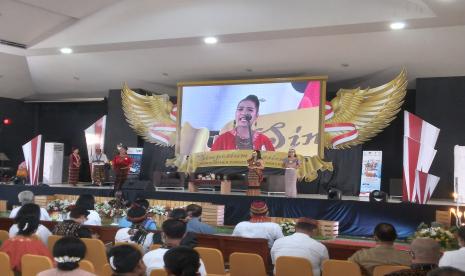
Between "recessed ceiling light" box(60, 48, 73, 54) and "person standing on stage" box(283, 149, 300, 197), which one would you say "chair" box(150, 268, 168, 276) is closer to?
"person standing on stage" box(283, 149, 300, 197)

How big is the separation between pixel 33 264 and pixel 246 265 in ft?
5.31

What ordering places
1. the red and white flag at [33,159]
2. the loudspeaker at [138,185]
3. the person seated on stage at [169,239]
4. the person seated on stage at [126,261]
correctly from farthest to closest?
the red and white flag at [33,159] → the loudspeaker at [138,185] → the person seated on stage at [169,239] → the person seated on stage at [126,261]

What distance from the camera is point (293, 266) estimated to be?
398 centimetres

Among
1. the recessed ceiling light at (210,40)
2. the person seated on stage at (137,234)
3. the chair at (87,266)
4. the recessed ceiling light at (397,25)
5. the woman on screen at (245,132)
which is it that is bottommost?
the chair at (87,266)

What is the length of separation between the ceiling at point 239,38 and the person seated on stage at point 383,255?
4.88 meters

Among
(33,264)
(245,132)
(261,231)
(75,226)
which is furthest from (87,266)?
(245,132)

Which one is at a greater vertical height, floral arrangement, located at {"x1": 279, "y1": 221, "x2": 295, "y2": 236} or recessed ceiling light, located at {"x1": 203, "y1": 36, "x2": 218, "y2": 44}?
recessed ceiling light, located at {"x1": 203, "y1": 36, "x2": 218, "y2": 44}

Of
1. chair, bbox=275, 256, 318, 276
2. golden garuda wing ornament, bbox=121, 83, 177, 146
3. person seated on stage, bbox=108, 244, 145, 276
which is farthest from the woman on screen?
person seated on stage, bbox=108, 244, 145, 276

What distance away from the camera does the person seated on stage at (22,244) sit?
4156 millimetres

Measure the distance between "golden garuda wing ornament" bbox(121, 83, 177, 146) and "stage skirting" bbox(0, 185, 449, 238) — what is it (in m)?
3.91

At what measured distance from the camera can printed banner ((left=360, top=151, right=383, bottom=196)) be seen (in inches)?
465

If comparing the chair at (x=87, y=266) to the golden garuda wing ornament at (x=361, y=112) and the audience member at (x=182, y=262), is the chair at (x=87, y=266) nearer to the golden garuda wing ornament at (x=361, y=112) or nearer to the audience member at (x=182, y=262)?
the audience member at (x=182, y=262)

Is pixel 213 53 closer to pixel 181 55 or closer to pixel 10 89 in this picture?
pixel 181 55

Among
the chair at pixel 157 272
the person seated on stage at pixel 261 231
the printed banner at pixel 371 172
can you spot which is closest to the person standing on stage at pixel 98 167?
the printed banner at pixel 371 172
